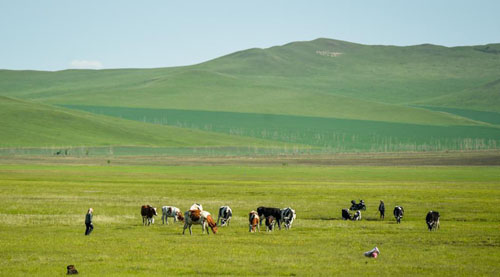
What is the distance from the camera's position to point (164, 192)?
52281 millimetres

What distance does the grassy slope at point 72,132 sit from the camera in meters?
167

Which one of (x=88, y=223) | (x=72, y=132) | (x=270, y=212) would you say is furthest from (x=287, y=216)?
(x=72, y=132)

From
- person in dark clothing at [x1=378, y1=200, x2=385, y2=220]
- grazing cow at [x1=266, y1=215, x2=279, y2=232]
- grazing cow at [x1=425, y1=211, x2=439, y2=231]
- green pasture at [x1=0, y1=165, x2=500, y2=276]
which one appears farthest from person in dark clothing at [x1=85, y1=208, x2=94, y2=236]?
person in dark clothing at [x1=378, y1=200, x2=385, y2=220]

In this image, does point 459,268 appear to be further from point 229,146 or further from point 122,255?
point 229,146

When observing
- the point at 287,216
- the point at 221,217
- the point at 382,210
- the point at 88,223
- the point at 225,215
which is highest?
the point at 88,223

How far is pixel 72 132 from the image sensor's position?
7013 inches

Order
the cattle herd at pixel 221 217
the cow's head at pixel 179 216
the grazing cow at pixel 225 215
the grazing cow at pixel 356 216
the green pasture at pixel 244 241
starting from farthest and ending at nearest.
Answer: the grazing cow at pixel 356 216 < the cow's head at pixel 179 216 < the grazing cow at pixel 225 215 < the cattle herd at pixel 221 217 < the green pasture at pixel 244 241

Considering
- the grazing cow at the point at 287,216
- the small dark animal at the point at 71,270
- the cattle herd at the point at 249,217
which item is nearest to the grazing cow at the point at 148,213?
the cattle herd at the point at 249,217

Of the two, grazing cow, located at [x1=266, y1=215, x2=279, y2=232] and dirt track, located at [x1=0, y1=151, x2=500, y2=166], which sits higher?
grazing cow, located at [x1=266, y1=215, x2=279, y2=232]

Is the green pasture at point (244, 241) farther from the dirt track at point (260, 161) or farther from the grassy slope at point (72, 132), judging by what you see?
the grassy slope at point (72, 132)

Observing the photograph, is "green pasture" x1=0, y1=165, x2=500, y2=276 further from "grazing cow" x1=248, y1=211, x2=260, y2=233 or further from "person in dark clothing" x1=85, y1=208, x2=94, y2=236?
"grazing cow" x1=248, y1=211, x2=260, y2=233

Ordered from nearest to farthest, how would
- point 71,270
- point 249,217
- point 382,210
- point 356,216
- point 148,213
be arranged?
point 71,270 < point 249,217 < point 148,213 < point 356,216 < point 382,210

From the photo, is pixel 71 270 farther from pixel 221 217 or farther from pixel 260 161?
pixel 260 161

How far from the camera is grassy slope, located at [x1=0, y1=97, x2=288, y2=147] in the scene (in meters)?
167
